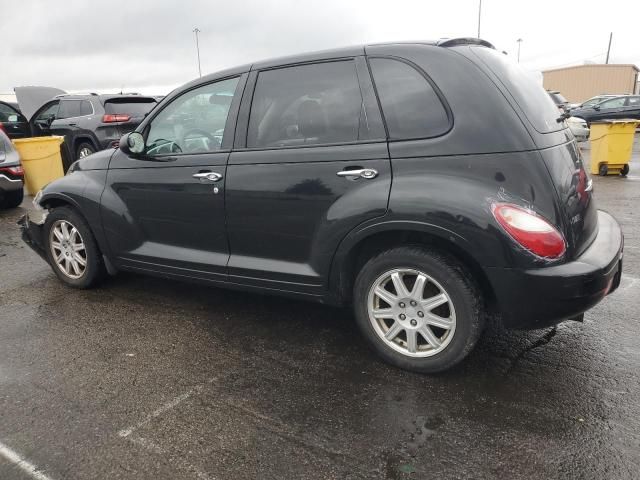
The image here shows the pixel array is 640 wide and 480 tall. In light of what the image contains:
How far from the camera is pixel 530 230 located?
8.21 ft

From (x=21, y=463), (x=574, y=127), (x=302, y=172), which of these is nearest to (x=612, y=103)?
(x=574, y=127)

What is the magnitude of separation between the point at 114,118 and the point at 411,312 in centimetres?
894

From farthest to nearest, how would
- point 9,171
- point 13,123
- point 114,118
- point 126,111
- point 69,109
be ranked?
point 13,123 < point 69,109 < point 126,111 < point 114,118 < point 9,171

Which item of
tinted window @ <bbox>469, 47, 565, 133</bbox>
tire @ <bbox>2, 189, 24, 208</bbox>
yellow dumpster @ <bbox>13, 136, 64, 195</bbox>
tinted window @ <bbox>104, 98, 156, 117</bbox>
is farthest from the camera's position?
tinted window @ <bbox>104, 98, 156, 117</bbox>

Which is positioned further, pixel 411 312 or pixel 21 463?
pixel 411 312

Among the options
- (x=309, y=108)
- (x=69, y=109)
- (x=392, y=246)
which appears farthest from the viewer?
(x=69, y=109)

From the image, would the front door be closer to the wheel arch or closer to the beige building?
the wheel arch

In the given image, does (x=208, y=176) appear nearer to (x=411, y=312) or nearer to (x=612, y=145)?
(x=411, y=312)

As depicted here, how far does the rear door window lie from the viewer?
3.01 metres

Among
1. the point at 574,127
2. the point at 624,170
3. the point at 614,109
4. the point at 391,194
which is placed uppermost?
the point at 391,194

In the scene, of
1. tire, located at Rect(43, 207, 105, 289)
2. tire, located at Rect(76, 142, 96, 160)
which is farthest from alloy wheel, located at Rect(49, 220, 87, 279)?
tire, located at Rect(76, 142, 96, 160)

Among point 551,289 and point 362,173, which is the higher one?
point 362,173

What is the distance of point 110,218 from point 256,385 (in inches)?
78.1

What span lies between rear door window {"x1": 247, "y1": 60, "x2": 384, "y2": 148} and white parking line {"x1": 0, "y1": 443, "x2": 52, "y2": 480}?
211 centimetres
